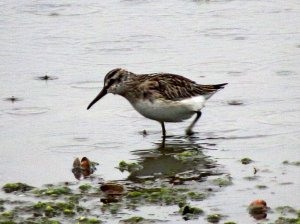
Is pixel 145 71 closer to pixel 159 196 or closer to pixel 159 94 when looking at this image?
pixel 159 94

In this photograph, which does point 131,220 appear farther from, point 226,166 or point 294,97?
point 294,97

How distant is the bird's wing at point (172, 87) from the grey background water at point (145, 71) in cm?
37

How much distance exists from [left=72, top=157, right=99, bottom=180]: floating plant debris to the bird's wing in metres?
1.86

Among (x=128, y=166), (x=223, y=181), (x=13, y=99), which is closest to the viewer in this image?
(x=223, y=181)

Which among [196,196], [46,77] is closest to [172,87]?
[46,77]

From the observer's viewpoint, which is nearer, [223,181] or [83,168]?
[223,181]

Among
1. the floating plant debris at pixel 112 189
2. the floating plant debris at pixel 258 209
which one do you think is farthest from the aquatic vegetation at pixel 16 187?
the floating plant debris at pixel 258 209

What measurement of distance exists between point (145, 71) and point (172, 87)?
77.9 inches

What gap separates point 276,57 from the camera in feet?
47.3

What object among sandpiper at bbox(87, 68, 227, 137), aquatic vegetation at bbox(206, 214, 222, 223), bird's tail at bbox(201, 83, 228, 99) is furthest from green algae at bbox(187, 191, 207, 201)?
bird's tail at bbox(201, 83, 228, 99)

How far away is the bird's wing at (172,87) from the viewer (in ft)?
38.7

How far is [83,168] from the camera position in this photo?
10086 mm

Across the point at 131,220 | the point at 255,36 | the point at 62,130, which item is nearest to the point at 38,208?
the point at 131,220

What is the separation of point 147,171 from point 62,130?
1850 millimetres
